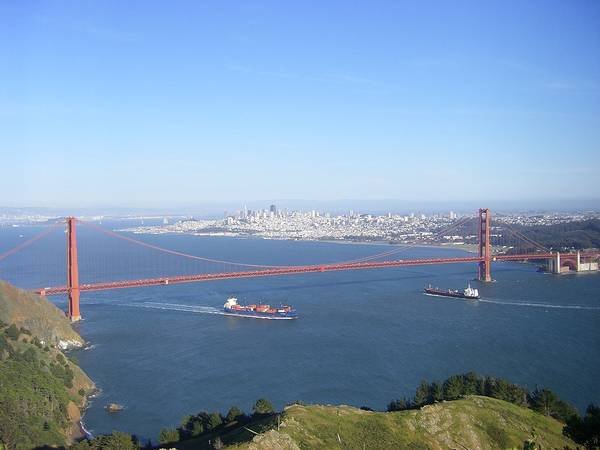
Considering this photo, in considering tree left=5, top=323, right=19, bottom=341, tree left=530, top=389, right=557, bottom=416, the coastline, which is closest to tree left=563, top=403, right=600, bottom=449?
tree left=530, top=389, right=557, bottom=416

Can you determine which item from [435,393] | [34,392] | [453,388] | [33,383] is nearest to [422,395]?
[435,393]

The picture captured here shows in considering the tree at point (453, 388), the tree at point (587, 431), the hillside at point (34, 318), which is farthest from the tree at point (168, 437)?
the hillside at point (34, 318)

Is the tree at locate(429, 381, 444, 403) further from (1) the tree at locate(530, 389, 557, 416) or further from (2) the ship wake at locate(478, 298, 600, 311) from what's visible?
(2) the ship wake at locate(478, 298, 600, 311)

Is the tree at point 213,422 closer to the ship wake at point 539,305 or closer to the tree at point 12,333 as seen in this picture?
the tree at point 12,333

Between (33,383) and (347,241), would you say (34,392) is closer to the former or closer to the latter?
(33,383)

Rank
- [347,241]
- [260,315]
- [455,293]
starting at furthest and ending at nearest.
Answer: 1. [347,241]
2. [455,293]
3. [260,315]

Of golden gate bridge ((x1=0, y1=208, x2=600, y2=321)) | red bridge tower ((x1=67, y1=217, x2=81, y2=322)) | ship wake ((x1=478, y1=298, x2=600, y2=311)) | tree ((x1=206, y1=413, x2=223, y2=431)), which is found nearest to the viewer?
tree ((x1=206, y1=413, x2=223, y2=431))
